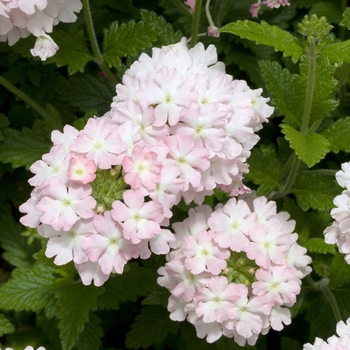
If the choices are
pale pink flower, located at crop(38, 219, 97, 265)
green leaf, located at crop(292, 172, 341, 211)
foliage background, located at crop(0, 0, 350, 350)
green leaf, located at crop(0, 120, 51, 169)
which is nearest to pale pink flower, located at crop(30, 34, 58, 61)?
foliage background, located at crop(0, 0, 350, 350)

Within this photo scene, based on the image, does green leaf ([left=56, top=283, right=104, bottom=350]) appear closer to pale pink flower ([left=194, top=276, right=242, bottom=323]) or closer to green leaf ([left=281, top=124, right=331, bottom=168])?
pale pink flower ([left=194, top=276, right=242, bottom=323])

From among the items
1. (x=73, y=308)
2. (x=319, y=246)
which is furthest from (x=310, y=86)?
(x=73, y=308)

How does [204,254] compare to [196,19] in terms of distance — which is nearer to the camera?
[204,254]

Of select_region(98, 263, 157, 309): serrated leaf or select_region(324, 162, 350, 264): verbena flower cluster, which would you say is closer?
select_region(324, 162, 350, 264): verbena flower cluster

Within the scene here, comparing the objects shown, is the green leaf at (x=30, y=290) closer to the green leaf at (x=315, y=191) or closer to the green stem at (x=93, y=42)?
the green stem at (x=93, y=42)

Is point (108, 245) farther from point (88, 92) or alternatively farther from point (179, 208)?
point (88, 92)

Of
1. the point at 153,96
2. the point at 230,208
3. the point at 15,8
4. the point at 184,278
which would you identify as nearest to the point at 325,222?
the point at 230,208
